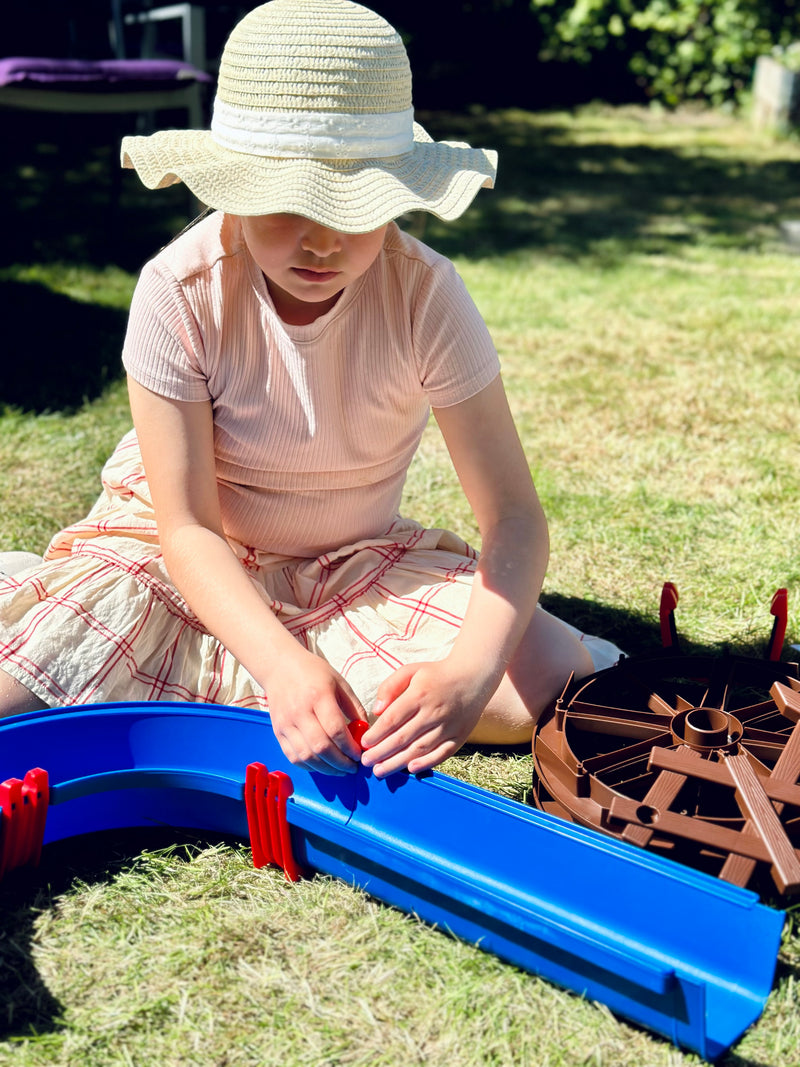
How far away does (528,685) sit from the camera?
59.0 inches

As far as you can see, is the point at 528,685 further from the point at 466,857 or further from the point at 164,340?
the point at 164,340

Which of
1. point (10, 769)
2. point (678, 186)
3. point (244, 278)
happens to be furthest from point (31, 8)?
point (10, 769)

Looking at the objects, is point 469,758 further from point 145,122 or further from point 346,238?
point 145,122

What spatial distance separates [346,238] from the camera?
1.26 m

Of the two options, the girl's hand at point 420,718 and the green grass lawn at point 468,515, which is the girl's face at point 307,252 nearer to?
the girl's hand at point 420,718

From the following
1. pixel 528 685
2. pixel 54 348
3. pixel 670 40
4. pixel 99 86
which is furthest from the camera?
pixel 670 40

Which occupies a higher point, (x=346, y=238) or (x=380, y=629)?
(x=346, y=238)

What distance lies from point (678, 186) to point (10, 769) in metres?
4.92

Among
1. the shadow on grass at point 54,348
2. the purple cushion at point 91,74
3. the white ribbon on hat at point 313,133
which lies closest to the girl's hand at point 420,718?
the white ribbon on hat at point 313,133

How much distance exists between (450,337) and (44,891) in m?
0.81

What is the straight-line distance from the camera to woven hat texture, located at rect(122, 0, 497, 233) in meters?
1.20

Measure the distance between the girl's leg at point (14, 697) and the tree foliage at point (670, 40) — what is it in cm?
734

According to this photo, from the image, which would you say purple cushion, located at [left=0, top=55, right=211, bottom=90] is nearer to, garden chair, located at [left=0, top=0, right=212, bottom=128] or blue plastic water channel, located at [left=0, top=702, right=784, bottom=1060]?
garden chair, located at [left=0, top=0, right=212, bottom=128]

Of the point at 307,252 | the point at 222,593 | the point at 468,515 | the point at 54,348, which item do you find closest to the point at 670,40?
the point at 54,348
